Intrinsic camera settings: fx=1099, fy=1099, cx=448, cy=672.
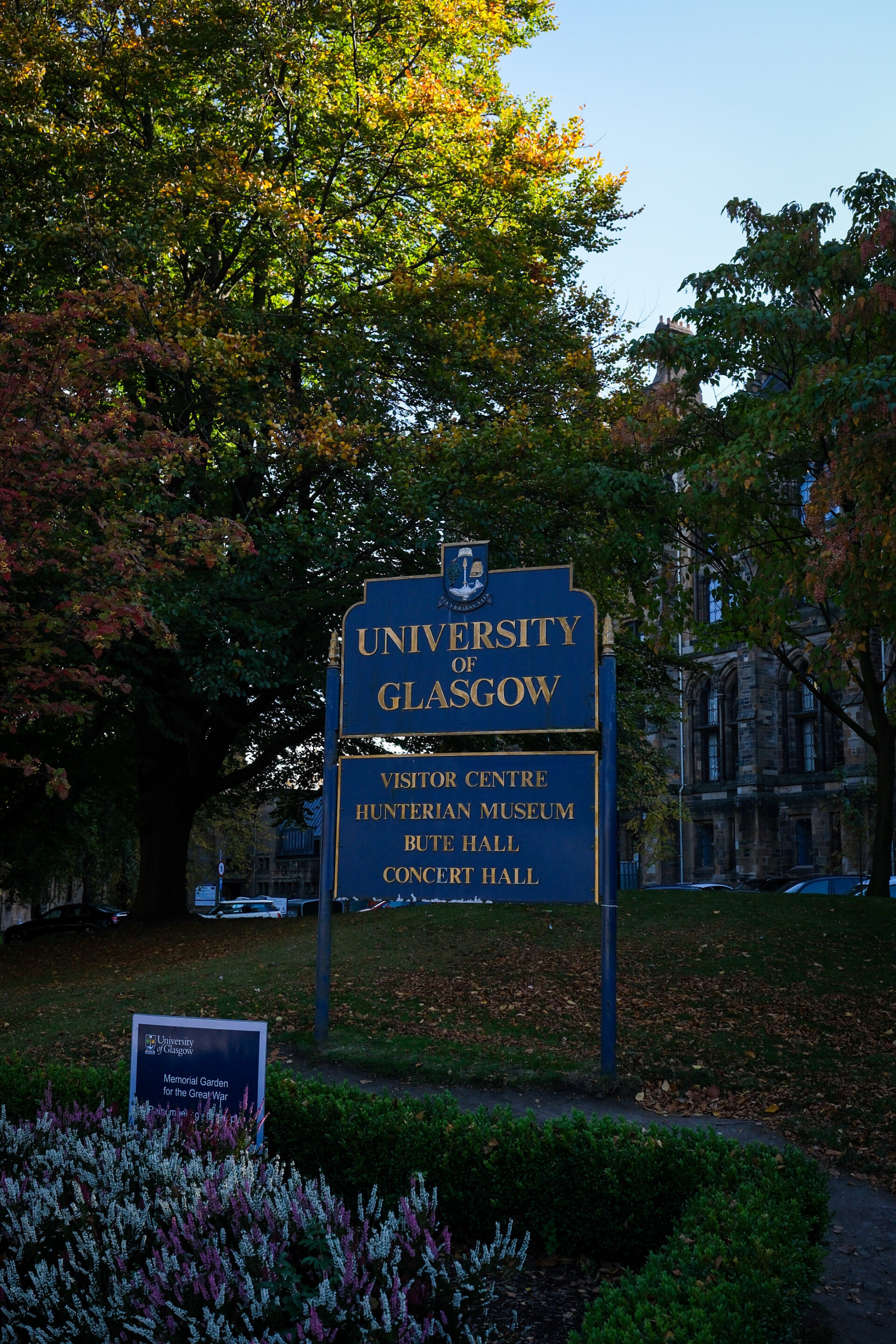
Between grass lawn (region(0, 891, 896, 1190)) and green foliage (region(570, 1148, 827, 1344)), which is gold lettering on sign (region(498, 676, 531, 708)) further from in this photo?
green foliage (region(570, 1148, 827, 1344))

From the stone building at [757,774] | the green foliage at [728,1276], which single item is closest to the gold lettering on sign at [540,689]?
the green foliage at [728,1276]

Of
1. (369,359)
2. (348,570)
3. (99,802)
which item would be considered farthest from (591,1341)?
(99,802)

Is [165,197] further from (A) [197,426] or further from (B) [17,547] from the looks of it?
(B) [17,547]

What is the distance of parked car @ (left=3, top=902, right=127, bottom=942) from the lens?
33781 millimetres

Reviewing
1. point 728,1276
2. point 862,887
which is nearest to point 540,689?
point 728,1276

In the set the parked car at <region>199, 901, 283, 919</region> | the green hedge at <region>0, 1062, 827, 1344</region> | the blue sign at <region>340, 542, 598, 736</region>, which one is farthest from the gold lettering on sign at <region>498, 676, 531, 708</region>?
the parked car at <region>199, 901, 283, 919</region>

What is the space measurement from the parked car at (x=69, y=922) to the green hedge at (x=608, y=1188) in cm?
2722

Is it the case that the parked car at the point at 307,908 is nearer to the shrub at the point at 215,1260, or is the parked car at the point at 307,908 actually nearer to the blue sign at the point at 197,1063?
the blue sign at the point at 197,1063

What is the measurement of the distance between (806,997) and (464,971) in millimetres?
4255

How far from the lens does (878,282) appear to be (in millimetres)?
12773

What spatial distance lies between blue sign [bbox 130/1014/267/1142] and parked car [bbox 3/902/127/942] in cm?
2734

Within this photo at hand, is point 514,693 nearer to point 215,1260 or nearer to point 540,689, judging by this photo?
point 540,689

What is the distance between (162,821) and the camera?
23.9 meters

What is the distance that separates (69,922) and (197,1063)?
29710 millimetres
